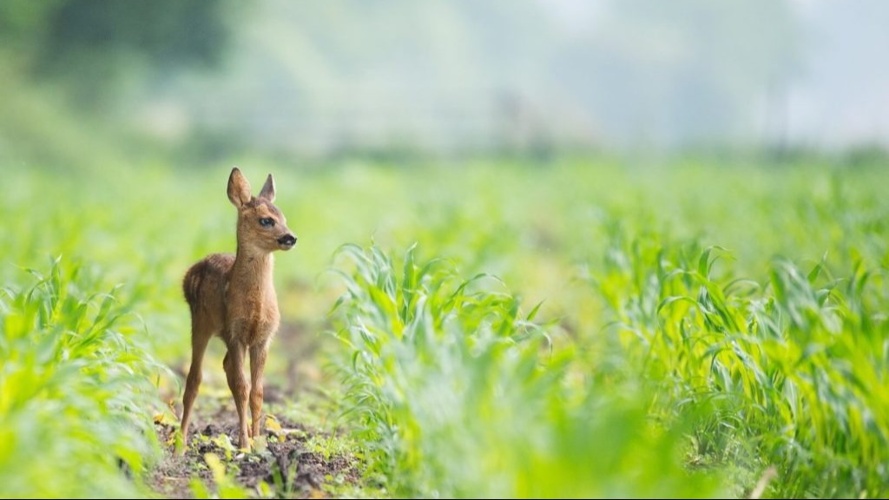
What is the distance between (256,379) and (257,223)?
0.60m

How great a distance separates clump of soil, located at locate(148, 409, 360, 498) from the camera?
363 centimetres

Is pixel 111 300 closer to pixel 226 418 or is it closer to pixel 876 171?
pixel 226 418

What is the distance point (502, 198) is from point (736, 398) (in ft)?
30.4

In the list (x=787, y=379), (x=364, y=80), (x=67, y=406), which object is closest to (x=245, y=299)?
(x=67, y=406)

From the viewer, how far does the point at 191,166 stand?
21.3 m

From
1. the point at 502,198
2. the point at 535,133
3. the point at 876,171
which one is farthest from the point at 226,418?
the point at 535,133

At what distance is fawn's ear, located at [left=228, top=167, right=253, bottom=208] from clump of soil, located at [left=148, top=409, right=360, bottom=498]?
2.97 ft

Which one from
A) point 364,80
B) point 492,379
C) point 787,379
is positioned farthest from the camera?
point 364,80

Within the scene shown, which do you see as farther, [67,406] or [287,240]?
[287,240]

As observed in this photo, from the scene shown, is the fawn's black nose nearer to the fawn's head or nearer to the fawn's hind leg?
the fawn's head

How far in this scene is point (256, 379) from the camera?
13.9 ft

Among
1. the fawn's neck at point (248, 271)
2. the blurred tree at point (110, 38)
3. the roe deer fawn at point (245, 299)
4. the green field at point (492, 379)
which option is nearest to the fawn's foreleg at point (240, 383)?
the roe deer fawn at point (245, 299)

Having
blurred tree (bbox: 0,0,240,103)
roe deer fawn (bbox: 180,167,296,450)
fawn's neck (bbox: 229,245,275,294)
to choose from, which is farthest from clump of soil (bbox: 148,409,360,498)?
blurred tree (bbox: 0,0,240,103)

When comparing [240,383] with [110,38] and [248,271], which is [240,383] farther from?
[110,38]
